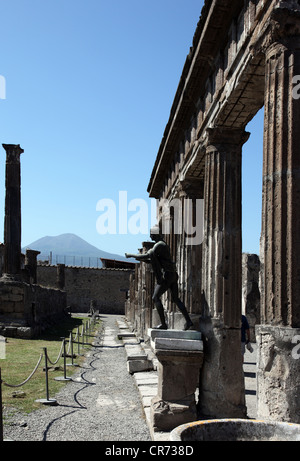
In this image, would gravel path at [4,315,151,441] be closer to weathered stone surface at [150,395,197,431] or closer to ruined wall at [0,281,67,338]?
weathered stone surface at [150,395,197,431]

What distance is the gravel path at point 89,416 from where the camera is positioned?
6.05 m

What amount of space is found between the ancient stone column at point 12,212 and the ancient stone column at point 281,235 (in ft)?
51.9

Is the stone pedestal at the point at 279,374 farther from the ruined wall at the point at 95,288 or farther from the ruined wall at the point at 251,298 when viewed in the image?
the ruined wall at the point at 95,288

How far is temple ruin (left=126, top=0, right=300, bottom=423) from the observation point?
13.7ft

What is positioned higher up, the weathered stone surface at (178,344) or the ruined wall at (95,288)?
the weathered stone surface at (178,344)

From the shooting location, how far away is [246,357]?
13.8m

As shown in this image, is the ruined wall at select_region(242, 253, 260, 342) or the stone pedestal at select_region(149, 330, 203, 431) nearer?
the stone pedestal at select_region(149, 330, 203, 431)

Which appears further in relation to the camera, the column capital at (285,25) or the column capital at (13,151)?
the column capital at (13,151)

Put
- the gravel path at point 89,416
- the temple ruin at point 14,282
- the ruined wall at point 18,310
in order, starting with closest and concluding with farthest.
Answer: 1. the gravel path at point 89,416
2. the ruined wall at point 18,310
3. the temple ruin at point 14,282

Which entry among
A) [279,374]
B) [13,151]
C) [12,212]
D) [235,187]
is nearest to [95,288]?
[12,212]

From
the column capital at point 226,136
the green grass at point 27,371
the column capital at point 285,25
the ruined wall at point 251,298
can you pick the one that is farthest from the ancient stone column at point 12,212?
the column capital at point 285,25

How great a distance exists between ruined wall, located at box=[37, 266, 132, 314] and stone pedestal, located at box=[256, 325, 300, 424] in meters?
43.6

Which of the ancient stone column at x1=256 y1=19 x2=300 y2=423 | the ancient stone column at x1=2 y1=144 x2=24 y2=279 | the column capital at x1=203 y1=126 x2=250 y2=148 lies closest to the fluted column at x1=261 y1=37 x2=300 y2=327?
the ancient stone column at x1=256 y1=19 x2=300 y2=423
